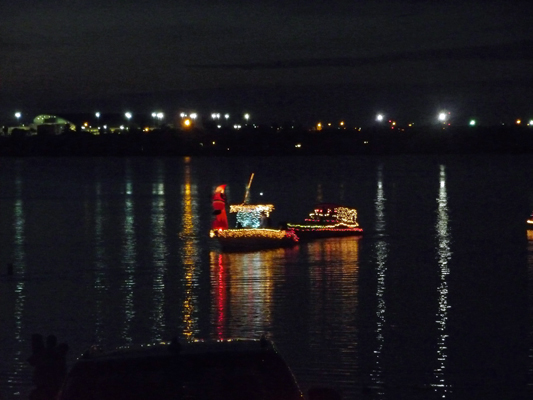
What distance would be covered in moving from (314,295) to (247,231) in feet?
31.6

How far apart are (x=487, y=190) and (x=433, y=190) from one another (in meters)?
3.90

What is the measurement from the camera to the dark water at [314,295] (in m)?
12.8

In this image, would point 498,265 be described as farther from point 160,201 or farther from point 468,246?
point 160,201

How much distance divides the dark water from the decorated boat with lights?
89cm

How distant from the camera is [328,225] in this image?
34.0 m

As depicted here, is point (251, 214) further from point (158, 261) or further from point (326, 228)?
point (158, 261)

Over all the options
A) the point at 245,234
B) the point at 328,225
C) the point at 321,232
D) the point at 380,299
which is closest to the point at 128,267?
the point at 245,234

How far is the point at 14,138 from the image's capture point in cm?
17875

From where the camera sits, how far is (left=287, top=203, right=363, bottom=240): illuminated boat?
33062 mm

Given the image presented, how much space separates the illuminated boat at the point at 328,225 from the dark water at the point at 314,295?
804mm

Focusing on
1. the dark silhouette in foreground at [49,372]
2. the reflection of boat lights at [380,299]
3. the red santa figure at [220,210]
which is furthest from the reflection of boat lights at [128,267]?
the dark silhouette in foreground at [49,372]

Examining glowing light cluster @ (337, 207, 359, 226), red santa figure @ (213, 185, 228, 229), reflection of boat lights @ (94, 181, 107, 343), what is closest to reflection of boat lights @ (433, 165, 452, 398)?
glowing light cluster @ (337, 207, 359, 226)

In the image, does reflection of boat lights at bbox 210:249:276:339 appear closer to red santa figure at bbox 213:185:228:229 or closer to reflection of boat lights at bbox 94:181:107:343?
red santa figure at bbox 213:185:228:229

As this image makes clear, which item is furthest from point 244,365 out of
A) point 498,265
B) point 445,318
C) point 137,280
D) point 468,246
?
point 468,246
